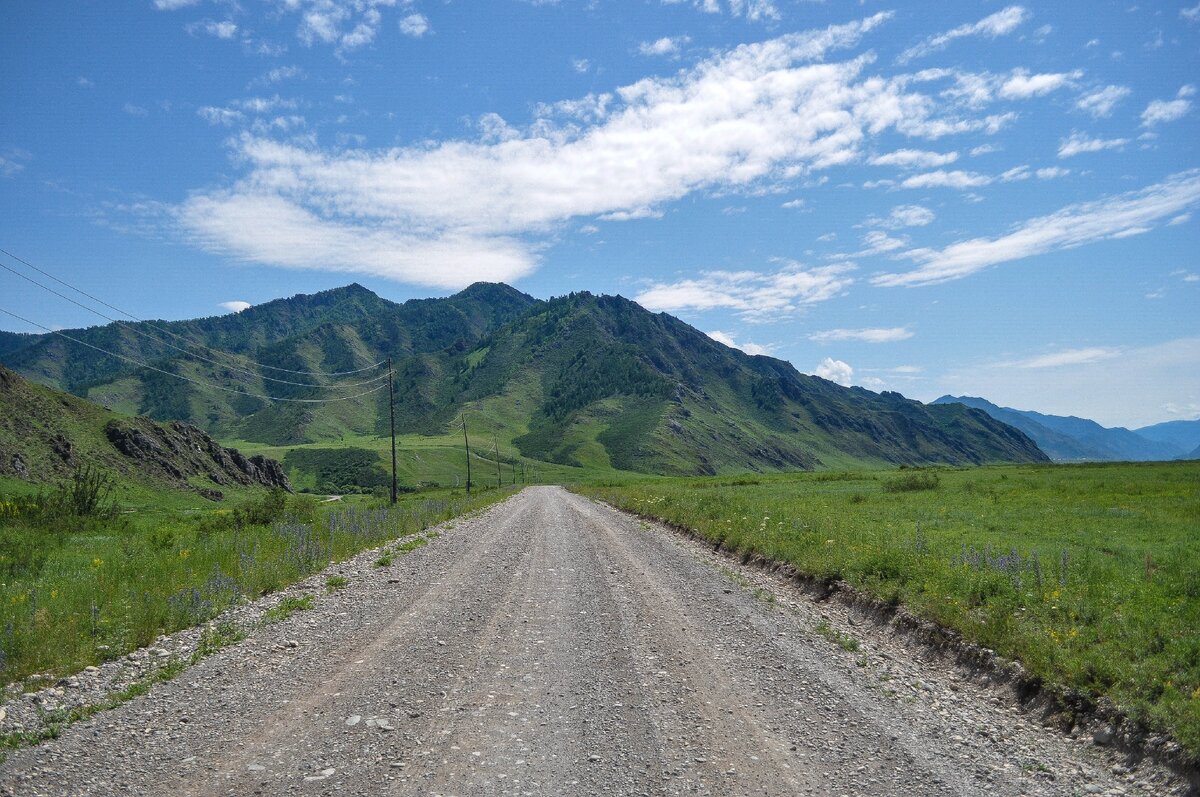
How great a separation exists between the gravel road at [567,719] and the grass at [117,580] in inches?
77.3

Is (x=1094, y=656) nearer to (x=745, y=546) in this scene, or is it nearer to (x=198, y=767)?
(x=198, y=767)

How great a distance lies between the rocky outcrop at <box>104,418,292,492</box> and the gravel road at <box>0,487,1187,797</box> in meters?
99.9

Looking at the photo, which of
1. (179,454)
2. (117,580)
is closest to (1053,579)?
(117,580)

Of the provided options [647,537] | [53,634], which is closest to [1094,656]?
[53,634]

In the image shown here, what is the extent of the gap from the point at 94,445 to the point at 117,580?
303 feet

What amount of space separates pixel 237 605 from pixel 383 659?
612 centimetres

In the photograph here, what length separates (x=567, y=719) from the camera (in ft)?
25.2

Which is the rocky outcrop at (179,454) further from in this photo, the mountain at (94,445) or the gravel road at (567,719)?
the gravel road at (567,719)

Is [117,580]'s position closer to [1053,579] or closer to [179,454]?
[1053,579]

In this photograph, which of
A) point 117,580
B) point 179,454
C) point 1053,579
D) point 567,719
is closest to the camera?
point 567,719

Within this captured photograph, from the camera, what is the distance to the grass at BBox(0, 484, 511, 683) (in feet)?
33.0

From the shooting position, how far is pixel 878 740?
727cm

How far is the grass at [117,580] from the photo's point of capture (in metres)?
10.1

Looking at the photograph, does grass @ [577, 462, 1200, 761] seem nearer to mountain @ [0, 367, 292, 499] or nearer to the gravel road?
the gravel road
